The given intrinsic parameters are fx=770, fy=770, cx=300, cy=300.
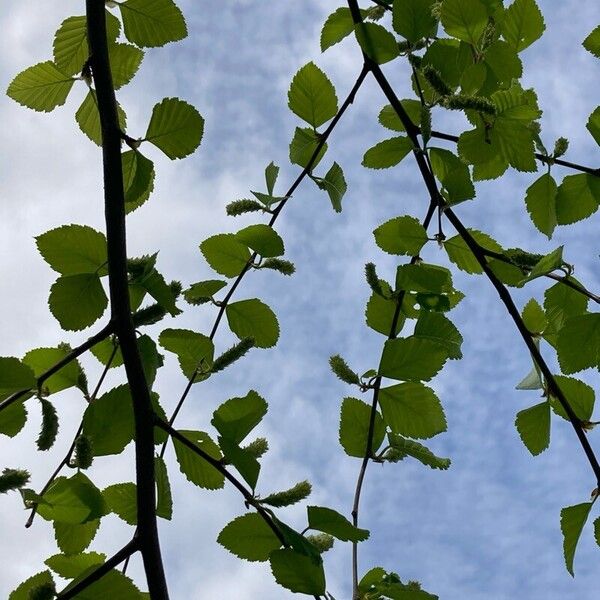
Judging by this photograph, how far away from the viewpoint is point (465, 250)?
1.61 m

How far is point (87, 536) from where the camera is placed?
1.37 metres

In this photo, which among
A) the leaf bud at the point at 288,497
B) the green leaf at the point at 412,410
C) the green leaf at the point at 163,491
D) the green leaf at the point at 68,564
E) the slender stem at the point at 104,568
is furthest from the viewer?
the green leaf at the point at 412,410

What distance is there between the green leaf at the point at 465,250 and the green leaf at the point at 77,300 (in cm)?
73

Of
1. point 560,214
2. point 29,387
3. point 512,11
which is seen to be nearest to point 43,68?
point 29,387

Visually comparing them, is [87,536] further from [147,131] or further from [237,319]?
[147,131]

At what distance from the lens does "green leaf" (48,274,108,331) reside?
4.12 ft

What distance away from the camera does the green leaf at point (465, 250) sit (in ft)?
5.26

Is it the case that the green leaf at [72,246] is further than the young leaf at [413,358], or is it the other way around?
the young leaf at [413,358]

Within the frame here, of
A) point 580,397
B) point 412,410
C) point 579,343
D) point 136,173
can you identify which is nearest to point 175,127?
point 136,173

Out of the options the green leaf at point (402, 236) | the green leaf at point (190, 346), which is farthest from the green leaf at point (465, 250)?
the green leaf at point (190, 346)

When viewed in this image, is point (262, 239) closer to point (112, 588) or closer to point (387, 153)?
point (387, 153)

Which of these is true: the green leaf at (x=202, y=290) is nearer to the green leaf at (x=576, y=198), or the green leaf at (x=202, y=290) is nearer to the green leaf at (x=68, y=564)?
the green leaf at (x=68, y=564)

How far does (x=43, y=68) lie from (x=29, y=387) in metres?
0.65

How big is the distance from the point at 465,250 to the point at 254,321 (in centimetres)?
46
